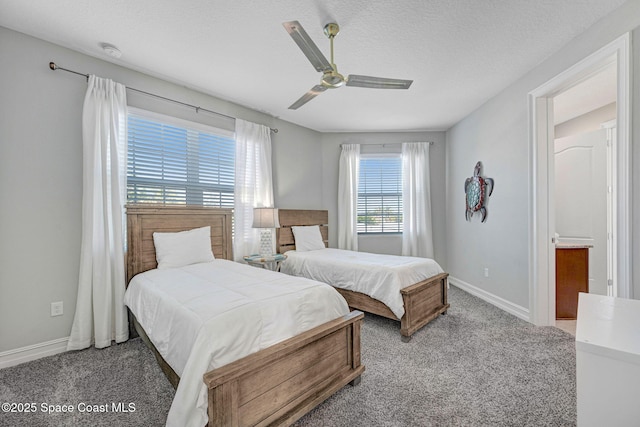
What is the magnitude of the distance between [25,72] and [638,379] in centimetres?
390

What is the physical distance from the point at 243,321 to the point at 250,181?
2.63 meters

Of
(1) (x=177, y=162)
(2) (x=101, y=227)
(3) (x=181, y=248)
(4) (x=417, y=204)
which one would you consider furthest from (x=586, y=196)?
(2) (x=101, y=227)

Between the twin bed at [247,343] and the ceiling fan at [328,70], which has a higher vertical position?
the ceiling fan at [328,70]

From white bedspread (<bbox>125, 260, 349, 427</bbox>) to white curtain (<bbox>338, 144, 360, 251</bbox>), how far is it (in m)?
2.69

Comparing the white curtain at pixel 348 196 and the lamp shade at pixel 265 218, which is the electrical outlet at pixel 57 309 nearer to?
the lamp shade at pixel 265 218

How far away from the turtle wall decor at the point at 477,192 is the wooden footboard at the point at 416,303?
1.31 m

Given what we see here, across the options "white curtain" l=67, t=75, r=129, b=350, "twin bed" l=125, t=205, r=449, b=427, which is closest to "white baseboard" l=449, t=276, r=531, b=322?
"twin bed" l=125, t=205, r=449, b=427

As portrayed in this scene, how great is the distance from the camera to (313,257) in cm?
347

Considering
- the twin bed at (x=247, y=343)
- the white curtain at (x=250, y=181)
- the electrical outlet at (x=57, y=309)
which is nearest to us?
the twin bed at (x=247, y=343)

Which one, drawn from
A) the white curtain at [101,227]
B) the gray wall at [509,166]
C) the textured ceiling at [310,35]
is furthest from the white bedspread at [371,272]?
the textured ceiling at [310,35]

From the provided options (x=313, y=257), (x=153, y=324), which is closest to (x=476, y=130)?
(x=313, y=257)

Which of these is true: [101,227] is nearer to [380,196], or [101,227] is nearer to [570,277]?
[380,196]

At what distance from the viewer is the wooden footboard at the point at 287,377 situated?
121 cm

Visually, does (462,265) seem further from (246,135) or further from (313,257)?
(246,135)
